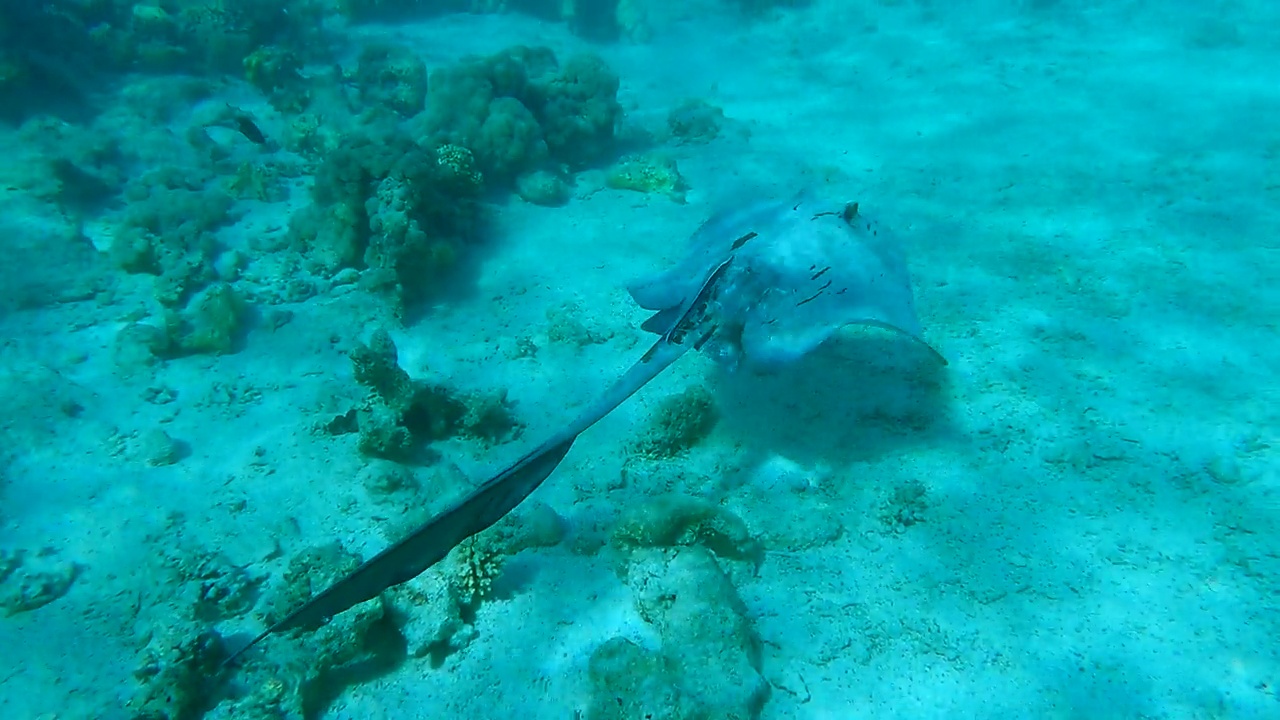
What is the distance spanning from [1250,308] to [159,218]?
11325 mm

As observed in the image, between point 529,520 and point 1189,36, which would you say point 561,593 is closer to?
point 529,520

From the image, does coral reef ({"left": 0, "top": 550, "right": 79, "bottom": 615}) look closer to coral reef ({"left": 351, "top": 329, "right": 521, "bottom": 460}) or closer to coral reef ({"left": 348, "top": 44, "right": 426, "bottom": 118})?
coral reef ({"left": 351, "top": 329, "right": 521, "bottom": 460})

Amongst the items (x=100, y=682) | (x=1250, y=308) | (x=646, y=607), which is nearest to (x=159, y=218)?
(x=100, y=682)

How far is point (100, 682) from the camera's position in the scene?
370 centimetres

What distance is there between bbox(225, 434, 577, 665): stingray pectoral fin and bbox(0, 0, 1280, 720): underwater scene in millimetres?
19

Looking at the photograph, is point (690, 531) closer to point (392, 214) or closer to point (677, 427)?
point (677, 427)

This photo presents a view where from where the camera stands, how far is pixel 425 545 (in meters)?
2.52

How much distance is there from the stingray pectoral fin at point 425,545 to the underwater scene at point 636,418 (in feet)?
0.06

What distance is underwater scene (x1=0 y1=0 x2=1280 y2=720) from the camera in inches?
142

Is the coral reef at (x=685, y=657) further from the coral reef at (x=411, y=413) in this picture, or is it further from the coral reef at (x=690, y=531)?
the coral reef at (x=411, y=413)

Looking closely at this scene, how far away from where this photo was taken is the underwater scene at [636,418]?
Answer: 142 inches

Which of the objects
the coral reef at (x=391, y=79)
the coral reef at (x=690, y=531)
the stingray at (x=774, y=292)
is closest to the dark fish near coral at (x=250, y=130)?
the coral reef at (x=391, y=79)

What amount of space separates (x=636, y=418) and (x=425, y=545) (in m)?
2.86

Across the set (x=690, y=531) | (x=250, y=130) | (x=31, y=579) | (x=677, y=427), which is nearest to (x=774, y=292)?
(x=677, y=427)
